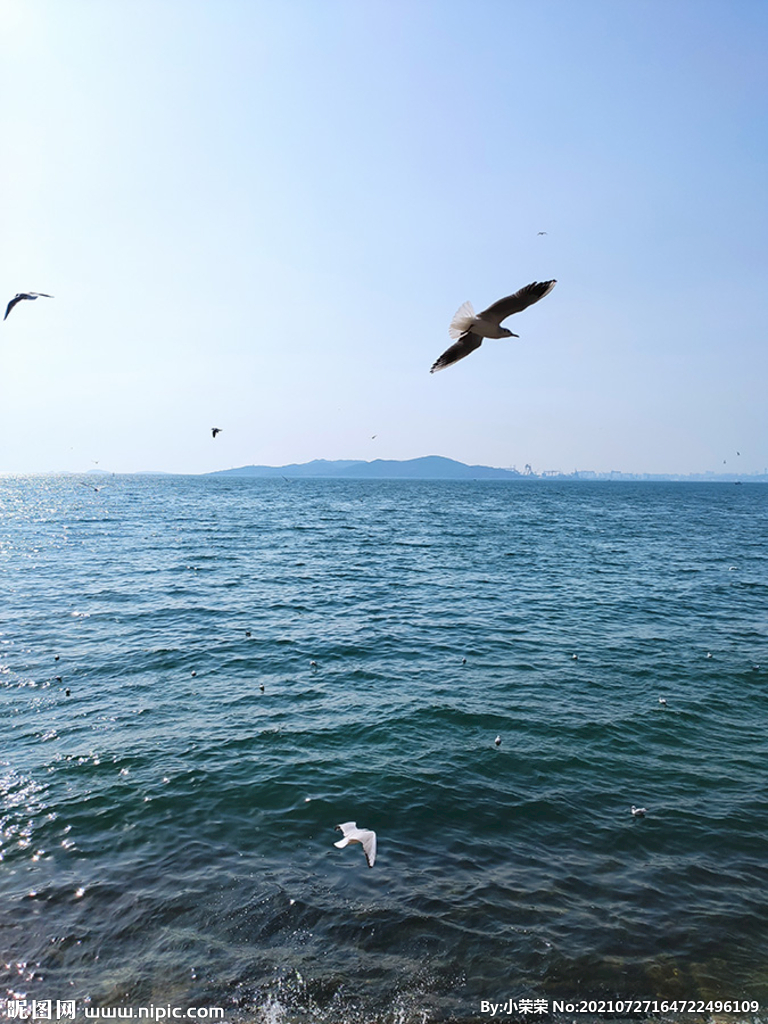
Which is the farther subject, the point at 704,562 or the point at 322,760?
the point at 704,562

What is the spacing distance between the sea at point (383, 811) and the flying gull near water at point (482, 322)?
25.6ft

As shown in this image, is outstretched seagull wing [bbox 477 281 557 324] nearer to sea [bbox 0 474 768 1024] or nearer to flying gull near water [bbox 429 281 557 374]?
flying gull near water [bbox 429 281 557 374]

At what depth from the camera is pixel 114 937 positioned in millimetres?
7684

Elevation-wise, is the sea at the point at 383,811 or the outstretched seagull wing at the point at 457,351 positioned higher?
the outstretched seagull wing at the point at 457,351

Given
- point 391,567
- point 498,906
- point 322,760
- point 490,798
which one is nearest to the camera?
point 498,906

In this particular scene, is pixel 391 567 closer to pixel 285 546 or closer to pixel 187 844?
pixel 285 546

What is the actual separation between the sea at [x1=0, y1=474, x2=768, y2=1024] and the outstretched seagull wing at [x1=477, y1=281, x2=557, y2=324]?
8050mm

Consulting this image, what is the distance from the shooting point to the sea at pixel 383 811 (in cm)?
711

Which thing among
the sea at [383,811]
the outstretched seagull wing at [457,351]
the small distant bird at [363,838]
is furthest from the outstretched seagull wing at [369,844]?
the outstretched seagull wing at [457,351]

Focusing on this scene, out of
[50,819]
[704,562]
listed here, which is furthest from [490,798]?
[704,562]

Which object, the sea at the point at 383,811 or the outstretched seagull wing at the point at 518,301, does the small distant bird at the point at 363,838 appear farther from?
the outstretched seagull wing at the point at 518,301

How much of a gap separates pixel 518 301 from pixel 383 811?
9.58 metres

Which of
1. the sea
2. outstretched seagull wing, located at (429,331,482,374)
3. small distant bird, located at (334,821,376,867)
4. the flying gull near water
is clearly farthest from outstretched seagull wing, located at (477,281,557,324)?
the sea

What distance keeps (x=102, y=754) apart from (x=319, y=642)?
8934 mm
